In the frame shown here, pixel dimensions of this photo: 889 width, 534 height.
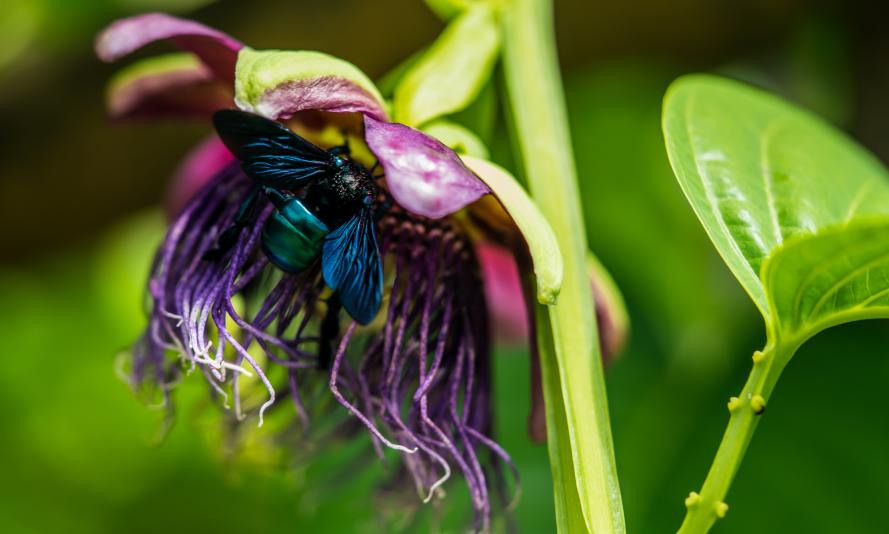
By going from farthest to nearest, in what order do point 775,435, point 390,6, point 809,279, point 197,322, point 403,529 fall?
point 390,6, point 775,435, point 403,529, point 197,322, point 809,279

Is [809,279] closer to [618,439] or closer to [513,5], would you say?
[513,5]

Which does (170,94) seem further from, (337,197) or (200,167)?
(337,197)

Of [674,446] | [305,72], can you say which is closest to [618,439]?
[674,446]

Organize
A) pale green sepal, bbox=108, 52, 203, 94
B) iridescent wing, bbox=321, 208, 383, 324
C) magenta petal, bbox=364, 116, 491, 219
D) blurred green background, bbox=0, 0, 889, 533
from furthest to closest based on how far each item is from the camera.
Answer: blurred green background, bbox=0, 0, 889, 533 < pale green sepal, bbox=108, 52, 203, 94 < iridescent wing, bbox=321, 208, 383, 324 < magenta petal, bbox=364, 116, 491, 219

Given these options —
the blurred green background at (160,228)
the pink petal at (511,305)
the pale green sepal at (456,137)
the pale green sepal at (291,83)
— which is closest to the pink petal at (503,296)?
the pink petal at (511,305)

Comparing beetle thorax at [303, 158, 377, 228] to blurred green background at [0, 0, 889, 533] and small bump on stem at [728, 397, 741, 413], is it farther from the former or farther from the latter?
blurred green background at [0, 0, 889, 533]

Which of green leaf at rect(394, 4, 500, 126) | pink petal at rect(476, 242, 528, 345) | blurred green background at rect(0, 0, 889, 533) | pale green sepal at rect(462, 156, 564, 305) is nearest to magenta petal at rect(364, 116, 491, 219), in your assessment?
pale green sepal at rect(462, 156, 564, 305)

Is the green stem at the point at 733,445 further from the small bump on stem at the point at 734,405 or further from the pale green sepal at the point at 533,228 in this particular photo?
the pale green sepal at the point at 533,228
